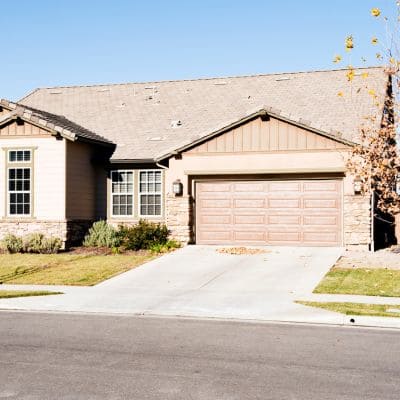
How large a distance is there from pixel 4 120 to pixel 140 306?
43.3 feet

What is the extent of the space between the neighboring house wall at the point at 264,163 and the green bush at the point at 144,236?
493 mm

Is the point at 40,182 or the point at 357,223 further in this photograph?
the point at 40,182

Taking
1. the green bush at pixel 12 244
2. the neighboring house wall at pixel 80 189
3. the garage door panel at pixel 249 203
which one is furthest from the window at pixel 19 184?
the garage door panel at pixel 249 203

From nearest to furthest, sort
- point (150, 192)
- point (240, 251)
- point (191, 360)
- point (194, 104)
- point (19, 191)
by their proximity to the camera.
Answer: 1. point (191, 360)
2. point (240, 251)
3. point (19, 191)
4. point (150, 192)
5. point (194, 104)

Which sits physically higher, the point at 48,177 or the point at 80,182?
the point at 48,177

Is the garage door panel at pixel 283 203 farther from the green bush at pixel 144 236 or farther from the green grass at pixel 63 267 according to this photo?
the green grass at pixel 63 267

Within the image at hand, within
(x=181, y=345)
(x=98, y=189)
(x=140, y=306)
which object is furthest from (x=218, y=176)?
(x=181, y=345)

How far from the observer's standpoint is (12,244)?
72.0 feet

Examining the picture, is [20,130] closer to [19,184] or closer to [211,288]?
[19,184]

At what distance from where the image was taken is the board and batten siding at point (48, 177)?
22.5 meters

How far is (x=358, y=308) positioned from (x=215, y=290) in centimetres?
368

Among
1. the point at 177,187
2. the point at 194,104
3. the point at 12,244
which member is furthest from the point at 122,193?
the point at 194,104

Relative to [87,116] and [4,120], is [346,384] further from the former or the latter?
[87,116]

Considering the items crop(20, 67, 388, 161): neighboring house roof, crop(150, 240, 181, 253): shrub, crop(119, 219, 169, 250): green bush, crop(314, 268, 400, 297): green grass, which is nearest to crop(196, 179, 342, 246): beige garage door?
crop(150, 240, 181, 253): shrub
